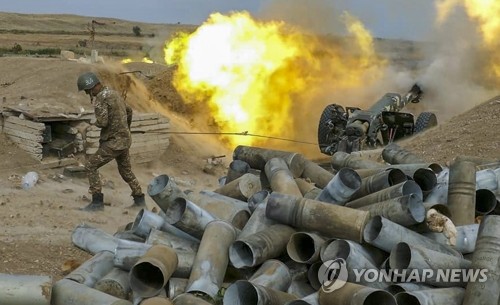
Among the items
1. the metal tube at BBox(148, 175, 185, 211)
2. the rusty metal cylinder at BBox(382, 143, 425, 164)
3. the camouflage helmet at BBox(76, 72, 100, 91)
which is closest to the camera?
the metal tube at BBox(148, 175, 185, 211)

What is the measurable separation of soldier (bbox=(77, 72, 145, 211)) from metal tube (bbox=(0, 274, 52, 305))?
4.48 metres

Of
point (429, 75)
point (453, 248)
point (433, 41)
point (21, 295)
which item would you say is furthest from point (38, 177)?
point (433, 41)

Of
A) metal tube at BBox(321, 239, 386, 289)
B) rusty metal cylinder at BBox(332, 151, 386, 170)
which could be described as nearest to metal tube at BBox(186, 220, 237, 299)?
metal tube at BBox(321, 239, 386, 289)

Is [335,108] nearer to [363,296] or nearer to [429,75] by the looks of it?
[429,75]

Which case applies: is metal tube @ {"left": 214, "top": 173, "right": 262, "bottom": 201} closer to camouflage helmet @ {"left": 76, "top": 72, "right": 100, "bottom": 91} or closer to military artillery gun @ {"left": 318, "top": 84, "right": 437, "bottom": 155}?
camouflage helmet @ {"left": 76, "top": 72, "right": 100, "bottom": 91}

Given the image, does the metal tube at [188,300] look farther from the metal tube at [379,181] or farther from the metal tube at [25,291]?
the metal tube at [379,181]

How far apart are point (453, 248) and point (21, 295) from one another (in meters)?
3.21

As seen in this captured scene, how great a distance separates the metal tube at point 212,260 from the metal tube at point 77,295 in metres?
0.60

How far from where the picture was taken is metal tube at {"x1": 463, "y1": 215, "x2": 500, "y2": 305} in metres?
4.29

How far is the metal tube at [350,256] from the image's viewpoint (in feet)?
15.0

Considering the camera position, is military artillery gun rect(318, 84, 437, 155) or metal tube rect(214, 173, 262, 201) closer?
metal tube rect(214, 173, 262, 201)

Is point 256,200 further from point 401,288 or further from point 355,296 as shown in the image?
point 355,296

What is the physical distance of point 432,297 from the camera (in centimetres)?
430

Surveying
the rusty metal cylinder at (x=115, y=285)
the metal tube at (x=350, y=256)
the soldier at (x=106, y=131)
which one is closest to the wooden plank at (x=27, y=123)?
the soldier at (x=106, y=131)
